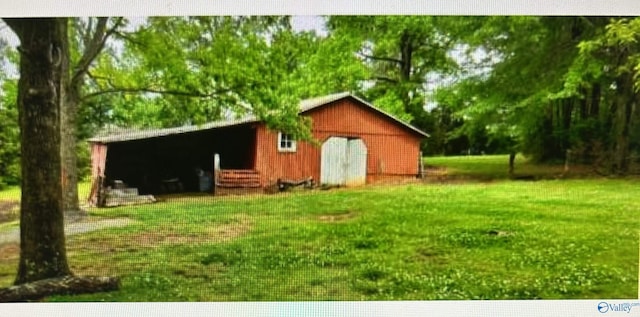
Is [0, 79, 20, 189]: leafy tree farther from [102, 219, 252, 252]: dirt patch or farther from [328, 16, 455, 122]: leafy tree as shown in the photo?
[328, 16, 455, 122]: leafy tree

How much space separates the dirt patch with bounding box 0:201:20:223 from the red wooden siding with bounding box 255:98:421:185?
0.96 meters

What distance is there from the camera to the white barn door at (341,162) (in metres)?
2.83

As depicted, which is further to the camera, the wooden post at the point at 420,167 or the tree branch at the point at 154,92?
the wooden post at the point at 420,167

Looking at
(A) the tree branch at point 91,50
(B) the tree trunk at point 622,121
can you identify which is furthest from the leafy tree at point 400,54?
(A) the tree branch at point 91,50

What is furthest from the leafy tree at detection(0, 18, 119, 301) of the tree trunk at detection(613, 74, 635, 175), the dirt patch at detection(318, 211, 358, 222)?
the tree trunk at detection(613, 74, 635, 175)

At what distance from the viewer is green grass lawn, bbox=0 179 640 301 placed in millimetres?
2729

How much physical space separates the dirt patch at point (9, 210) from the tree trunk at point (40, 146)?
0.08 feet

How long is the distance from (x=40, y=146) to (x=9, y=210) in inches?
11.2

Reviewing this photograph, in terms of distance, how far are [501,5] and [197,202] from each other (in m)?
1.46

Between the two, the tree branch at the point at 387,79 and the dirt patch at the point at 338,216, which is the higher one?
the tree branch at the point at 387,79

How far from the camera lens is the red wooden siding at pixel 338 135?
2.80 m

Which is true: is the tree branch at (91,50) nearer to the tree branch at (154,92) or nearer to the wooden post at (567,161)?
the tree branch at (154,92)

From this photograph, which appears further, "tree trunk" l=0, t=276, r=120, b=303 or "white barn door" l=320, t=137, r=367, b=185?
"white barn door" l=320, t=137, r=367, b=185

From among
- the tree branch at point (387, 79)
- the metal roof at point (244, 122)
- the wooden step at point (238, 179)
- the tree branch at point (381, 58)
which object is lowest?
the wooden step at point (238, 179)
